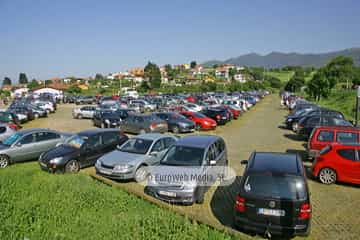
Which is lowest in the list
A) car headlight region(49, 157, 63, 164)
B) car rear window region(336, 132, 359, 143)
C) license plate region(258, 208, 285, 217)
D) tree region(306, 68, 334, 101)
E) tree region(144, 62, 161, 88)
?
car headlight region(49, 157, 63, 164)

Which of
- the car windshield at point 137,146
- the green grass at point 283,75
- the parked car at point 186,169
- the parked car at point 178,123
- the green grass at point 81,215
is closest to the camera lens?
the green grass at point 81,215

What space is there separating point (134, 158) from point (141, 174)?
0.59 meters

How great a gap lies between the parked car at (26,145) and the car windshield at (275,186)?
9.99 metres

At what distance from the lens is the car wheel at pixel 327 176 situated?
9.38 metres

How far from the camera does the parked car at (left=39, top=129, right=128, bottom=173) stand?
10578mm

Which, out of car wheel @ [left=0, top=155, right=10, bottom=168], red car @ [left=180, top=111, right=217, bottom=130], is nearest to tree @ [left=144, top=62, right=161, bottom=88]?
red car @ [left=180, top=111, right=217, bottom=130]

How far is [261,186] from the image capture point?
6.00 metres

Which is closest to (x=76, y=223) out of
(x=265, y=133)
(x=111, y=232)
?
(x=111, y=232)

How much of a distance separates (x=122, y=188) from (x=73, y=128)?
1593cm

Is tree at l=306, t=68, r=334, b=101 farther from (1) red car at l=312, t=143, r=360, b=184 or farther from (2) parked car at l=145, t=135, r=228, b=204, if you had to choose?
(2) parked car at l=145, t=135, r=228, b=204

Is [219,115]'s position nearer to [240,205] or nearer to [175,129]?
[175,129]

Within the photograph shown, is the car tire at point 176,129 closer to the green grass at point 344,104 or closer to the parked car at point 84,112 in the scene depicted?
the parked car at point 84,112

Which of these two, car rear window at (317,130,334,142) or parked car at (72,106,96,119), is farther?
parked car at (72,106,96,119)

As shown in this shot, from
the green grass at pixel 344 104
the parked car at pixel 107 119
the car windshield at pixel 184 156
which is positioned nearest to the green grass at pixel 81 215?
the car windshield at pixel 184 156
